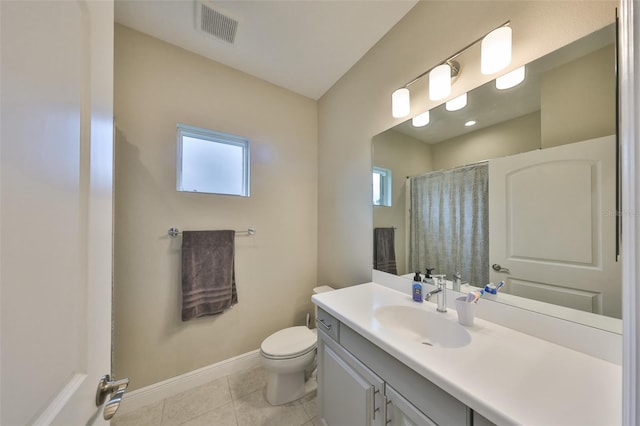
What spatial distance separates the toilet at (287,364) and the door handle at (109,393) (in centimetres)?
105

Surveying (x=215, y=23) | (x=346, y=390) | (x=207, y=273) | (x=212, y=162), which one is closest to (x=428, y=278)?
(x=346, y=390)

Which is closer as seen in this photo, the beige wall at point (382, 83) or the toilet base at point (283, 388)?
the beige wall at point (382, 83)

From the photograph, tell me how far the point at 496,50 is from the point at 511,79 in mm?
145

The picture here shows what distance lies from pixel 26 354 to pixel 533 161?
5.00 ft

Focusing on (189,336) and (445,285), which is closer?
(445,285)

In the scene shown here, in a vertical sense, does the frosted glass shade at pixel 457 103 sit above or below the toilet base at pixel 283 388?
above

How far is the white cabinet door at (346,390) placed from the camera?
91cm

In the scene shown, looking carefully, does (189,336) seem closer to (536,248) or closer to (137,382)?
(137,382)

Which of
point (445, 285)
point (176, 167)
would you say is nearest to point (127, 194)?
point (176, 167)

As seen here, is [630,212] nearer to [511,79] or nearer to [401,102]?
[511,79]

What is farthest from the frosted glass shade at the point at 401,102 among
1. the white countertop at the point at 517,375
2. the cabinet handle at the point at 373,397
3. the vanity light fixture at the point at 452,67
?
the cabinet handle at the point at 373,397

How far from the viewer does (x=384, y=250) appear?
1.58 m

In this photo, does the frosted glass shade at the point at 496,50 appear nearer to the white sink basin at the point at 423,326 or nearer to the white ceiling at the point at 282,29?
the white ceiling at the point at 282,29

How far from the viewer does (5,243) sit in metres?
0.29
